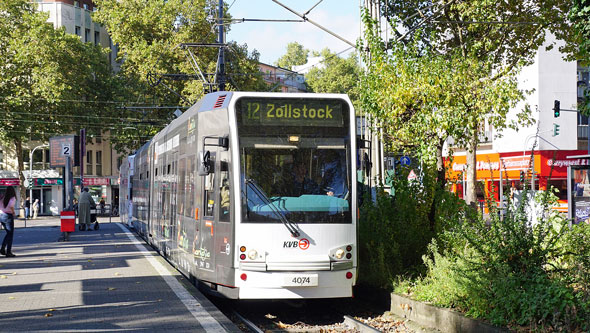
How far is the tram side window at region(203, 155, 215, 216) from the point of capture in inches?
458

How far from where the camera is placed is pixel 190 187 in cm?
1328

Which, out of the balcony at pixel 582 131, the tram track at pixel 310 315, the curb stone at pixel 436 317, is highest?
the balcony at pixel 582 131

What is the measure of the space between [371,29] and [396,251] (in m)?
6.30

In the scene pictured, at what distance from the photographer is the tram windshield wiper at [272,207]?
10.9 meters

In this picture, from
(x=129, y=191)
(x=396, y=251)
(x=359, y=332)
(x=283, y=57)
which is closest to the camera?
(x=359, y=332)

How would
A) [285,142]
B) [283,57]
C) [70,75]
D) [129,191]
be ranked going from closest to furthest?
1. [285,142]
2. [129,191]
3. [70,75]
4. [283,57]

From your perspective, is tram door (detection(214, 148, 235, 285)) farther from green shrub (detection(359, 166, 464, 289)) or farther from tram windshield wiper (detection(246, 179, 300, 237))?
green shrub (detection(359, 166, 464, 289))

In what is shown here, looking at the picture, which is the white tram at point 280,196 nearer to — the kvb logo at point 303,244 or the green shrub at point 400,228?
the kvb logo at point 303,244

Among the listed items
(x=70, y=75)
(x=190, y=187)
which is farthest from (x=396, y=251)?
(x=70, y=75)

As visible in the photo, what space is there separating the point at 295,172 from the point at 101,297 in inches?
134

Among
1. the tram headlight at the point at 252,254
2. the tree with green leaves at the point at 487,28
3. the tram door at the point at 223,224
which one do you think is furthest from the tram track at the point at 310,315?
the tree with green leaves at the point at 487,28

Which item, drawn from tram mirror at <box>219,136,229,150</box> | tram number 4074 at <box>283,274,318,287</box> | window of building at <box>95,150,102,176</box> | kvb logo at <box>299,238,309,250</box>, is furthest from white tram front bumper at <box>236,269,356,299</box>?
window of building at <box>95,150,102,176</box>

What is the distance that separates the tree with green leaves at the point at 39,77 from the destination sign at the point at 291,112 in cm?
→ 4973

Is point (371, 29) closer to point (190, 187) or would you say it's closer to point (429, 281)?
point (190, 187)
